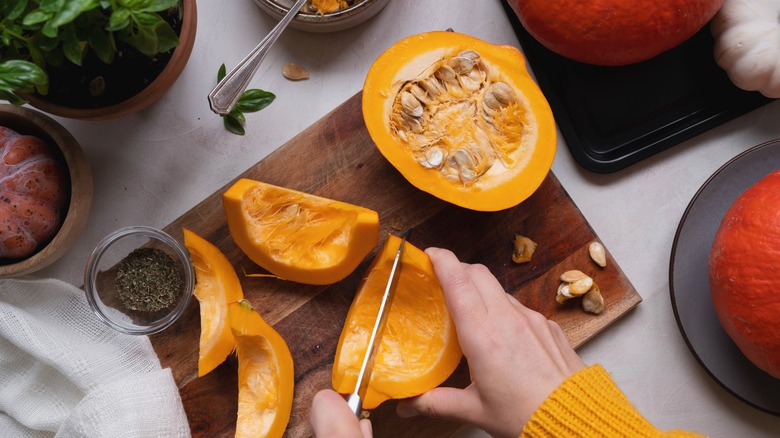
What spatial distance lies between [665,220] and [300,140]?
788 mm

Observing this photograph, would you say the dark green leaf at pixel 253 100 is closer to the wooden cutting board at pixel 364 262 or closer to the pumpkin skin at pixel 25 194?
the wooden cutting board at pixel 364 262

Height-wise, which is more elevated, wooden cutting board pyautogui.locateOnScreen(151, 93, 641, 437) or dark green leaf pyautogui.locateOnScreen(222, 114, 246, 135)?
dark green leaf pyautogui.locateOnScreen(222, 114, 246, 135)

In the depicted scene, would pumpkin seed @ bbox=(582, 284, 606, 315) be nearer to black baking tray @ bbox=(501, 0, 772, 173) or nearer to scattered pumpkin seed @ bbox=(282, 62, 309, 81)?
black baking tray @ bbox=(501, 0, 772, 173)

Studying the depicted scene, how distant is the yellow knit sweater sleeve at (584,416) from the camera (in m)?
1.09

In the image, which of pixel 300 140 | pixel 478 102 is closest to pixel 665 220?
pixel 478 102

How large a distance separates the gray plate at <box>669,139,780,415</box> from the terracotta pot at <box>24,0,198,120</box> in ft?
3.34

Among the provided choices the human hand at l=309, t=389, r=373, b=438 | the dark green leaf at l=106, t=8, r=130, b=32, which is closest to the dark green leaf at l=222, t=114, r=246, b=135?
the dark green leaf at l=106, t=8, r=130, b=32

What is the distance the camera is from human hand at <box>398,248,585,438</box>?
1.14 meters

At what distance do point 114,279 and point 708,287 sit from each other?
3.93 ft

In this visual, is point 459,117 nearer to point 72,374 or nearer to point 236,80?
point 236,80

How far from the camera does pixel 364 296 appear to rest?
51.1 inches

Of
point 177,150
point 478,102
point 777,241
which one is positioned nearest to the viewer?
point 777,241

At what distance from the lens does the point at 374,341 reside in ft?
4.01

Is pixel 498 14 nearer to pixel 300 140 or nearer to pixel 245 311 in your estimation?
pixel 300 140
